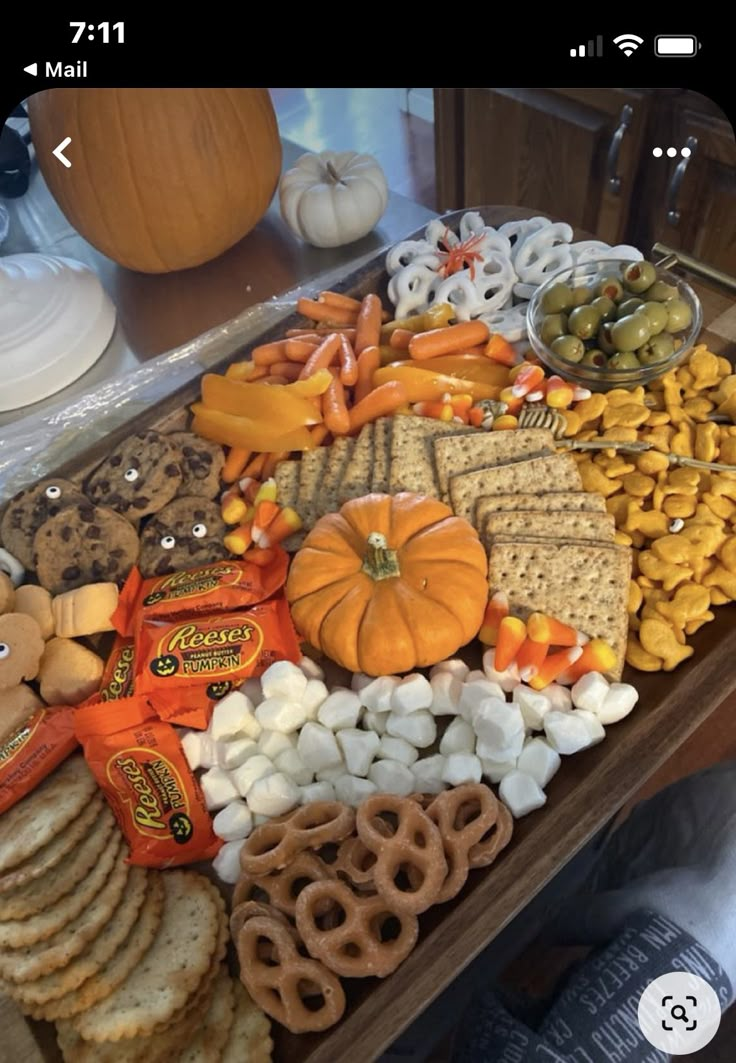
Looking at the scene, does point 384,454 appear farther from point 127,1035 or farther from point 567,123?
point 567,123

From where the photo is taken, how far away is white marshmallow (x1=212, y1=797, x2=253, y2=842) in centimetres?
137

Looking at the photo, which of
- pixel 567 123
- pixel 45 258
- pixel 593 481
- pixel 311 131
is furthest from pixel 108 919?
pixel 311 131

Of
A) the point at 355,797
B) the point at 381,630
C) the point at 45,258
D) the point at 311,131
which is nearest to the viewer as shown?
the point at 355,797

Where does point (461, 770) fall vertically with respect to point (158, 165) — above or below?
below

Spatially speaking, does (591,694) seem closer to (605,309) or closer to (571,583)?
(571,583)

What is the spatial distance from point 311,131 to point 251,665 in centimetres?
343

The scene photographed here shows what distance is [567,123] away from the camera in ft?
8.84

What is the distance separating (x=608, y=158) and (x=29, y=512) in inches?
83.4

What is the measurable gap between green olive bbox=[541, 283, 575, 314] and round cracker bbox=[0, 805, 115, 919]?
143 cm

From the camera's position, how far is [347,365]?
1894 millimetres

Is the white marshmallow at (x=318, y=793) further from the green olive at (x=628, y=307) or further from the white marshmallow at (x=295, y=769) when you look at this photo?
the green olive at (x=628, y=307)

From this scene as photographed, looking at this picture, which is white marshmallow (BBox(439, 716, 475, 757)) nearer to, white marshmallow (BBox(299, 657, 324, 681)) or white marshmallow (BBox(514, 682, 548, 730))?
white marshmallow (BBox(514, 682, 548, 730))

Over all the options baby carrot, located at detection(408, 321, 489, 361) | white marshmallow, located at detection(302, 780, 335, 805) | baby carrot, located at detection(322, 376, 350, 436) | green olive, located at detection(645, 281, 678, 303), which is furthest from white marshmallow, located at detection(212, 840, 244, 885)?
green olive, located at detection(645, 281, 678, 303)

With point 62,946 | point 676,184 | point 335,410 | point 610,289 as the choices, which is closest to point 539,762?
point 62,946
